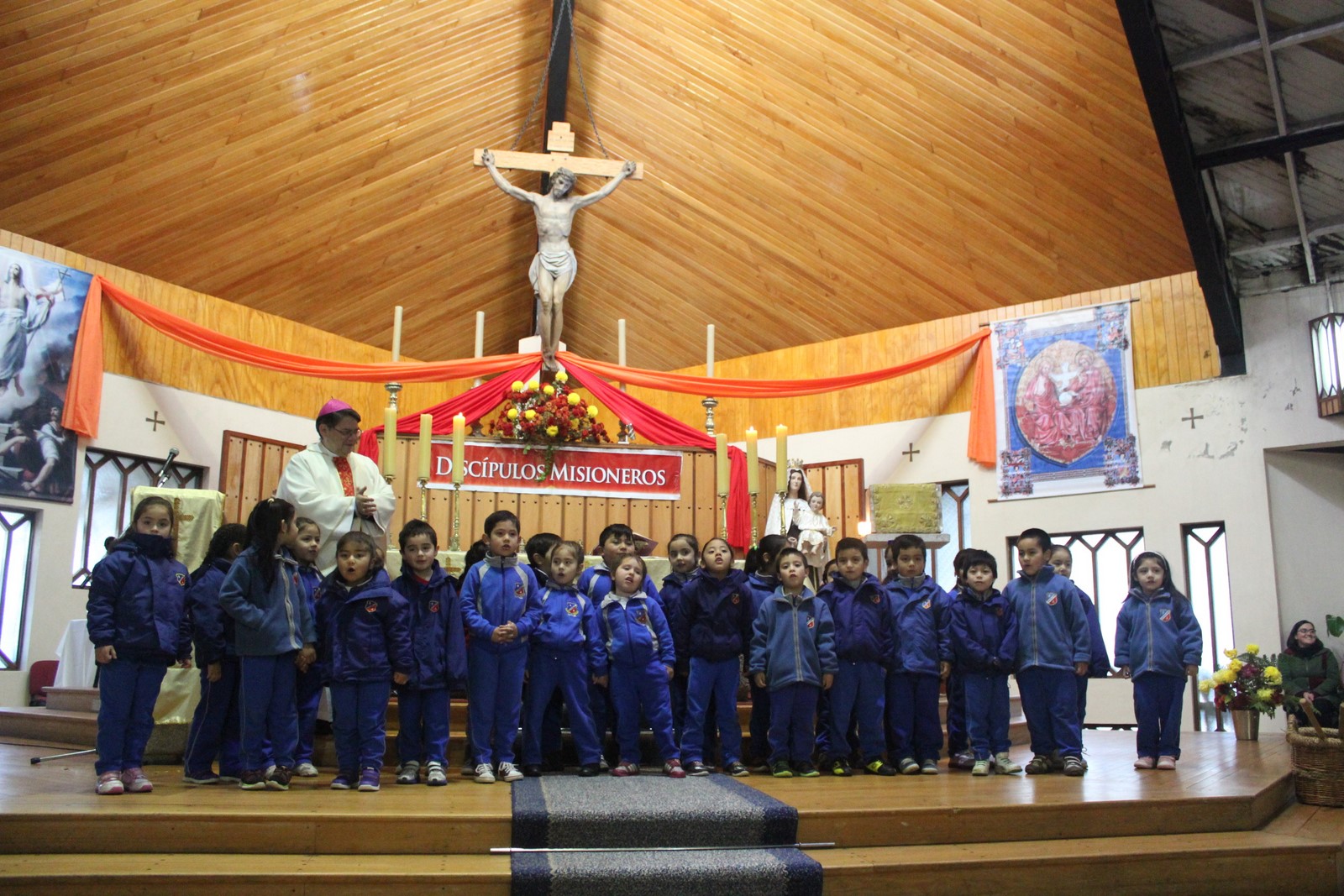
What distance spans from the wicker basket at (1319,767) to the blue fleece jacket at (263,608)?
465 centimetres

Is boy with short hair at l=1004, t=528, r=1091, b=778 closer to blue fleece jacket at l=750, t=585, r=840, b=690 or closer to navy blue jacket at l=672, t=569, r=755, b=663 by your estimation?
blue fleece jacket at l=750, t=585, r=840, b=690

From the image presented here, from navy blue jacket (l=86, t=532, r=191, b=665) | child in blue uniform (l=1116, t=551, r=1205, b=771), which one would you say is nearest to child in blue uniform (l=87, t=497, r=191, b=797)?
navy blue jacket (l=86, t=532, r=191, b=665)

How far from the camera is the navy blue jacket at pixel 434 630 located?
15.9ft

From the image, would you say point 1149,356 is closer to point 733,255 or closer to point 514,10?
point 733,255

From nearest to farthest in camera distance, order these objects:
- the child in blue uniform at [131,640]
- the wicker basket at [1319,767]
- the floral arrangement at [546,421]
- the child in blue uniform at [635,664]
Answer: the child in blue uniform at [131,640] → the child in blue uniform at [635,664] → the wicker basket at [1319,767] → the floral arrangement at [546,421]

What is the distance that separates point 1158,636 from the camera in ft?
18.7

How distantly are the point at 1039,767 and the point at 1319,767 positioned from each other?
1.28 m

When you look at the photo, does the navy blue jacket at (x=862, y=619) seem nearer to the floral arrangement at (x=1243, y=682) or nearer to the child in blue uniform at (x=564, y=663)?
the child in blue uniform at (x=564, y=663)

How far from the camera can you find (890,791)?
15.6 feet

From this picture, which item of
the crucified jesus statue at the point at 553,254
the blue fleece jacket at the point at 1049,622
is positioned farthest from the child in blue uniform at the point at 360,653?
the crucified jesus statue at the point at 553,254

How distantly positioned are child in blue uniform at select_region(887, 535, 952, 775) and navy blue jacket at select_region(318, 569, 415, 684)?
2408 mm

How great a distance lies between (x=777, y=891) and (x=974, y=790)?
1.42m

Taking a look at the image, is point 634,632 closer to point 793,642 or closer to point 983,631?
point 793,642

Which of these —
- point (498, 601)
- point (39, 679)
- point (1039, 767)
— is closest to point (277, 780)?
point (498, 601)
